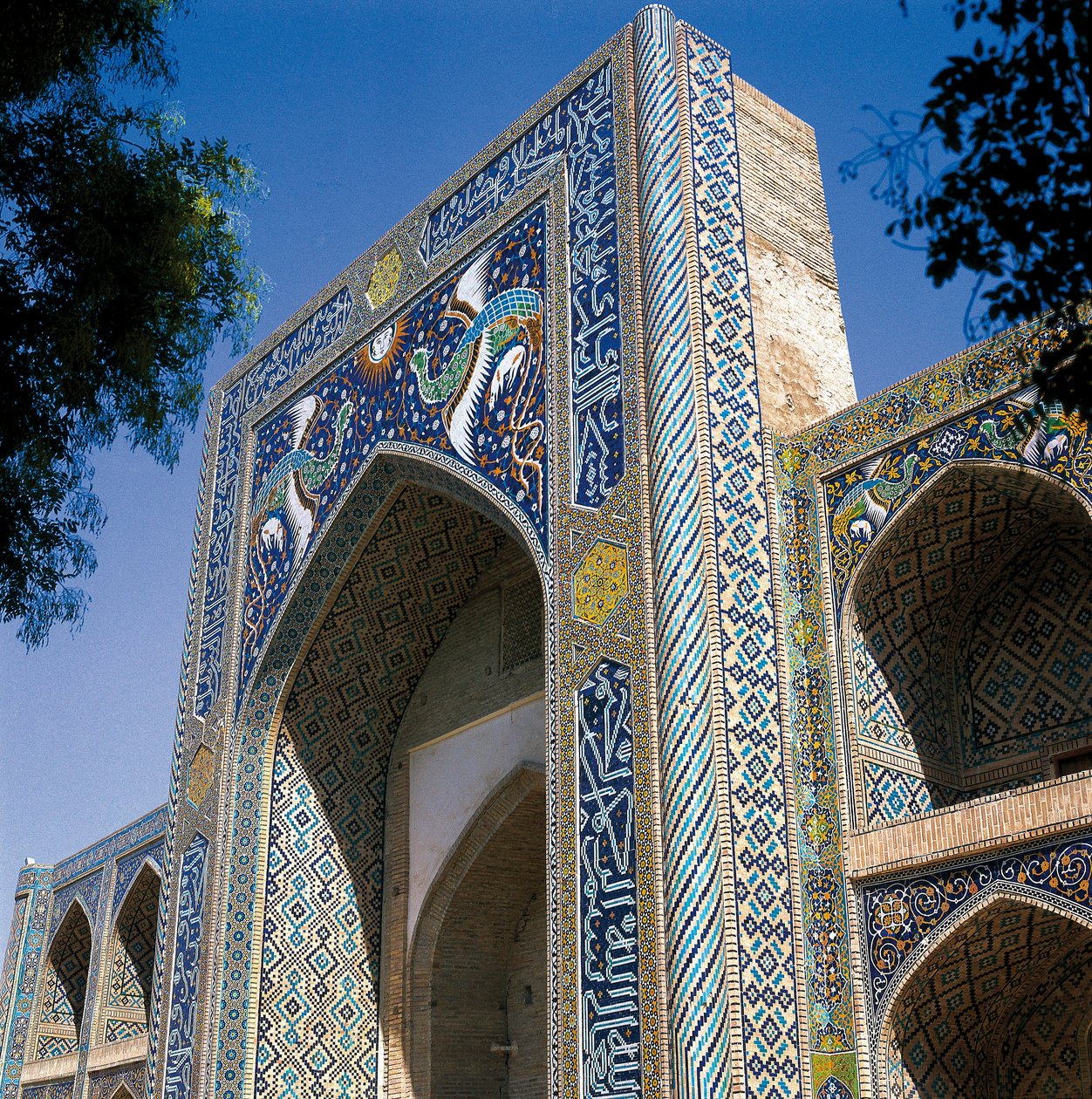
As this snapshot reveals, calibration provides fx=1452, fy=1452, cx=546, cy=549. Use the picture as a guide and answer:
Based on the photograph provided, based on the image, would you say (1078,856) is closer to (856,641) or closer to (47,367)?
(856,641)

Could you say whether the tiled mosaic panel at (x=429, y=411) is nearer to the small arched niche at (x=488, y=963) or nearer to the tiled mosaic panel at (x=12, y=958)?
the small arched niche at (x=488, y=963)

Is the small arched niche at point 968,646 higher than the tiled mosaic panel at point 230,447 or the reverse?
the reverse

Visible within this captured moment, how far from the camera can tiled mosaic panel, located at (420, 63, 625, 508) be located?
6.48 metres

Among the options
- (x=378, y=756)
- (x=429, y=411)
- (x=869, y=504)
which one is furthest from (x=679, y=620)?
(x=378, y=756)

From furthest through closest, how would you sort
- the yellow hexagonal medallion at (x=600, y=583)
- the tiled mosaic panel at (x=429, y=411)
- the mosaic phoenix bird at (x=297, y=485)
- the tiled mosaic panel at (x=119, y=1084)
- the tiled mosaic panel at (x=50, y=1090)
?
the tiled mosaic panel at (x=50, y=1090) < the tiled mosaic panel at (x=119, y=1084) < the mosaic phoenix bird at (x=297, y=485) < the tiled mosaic panel at (x=429, y=411) < the yellow hexagonal medallion at (x=600, y=583)

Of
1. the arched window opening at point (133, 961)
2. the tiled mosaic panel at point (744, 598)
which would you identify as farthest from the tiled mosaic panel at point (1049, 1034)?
the arched window opening at point (133, 961)

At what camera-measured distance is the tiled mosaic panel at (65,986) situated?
13.5m

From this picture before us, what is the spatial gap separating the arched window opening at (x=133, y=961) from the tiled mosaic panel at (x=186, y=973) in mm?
3508

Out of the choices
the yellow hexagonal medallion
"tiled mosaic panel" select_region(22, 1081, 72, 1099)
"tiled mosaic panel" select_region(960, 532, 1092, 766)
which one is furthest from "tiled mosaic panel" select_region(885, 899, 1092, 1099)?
"tiled mosaic panel" select_region(22, 1081, 72, 1099)

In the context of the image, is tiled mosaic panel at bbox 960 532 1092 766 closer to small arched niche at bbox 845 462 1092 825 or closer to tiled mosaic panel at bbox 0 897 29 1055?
small arched niche at bbox 845 462 1092 825

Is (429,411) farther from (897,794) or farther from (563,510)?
(897,794)

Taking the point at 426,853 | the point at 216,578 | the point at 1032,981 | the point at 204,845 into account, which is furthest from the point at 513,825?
the point at 1032,981

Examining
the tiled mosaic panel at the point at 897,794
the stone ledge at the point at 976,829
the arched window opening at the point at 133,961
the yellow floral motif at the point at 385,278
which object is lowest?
the stone ledge at the point at 976,829

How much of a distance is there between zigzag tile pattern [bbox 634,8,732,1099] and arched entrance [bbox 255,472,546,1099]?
7.36 ft
